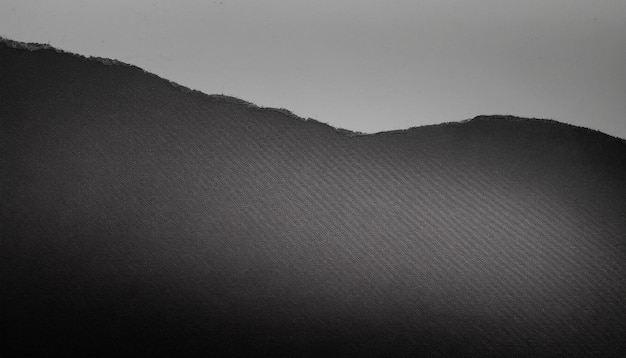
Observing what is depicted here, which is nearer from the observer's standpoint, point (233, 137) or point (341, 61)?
point (233, 137)

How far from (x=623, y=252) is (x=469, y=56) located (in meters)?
0.53

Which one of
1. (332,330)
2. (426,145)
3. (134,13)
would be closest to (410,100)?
(426,145)

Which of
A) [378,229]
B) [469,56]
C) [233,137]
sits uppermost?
[469,56]

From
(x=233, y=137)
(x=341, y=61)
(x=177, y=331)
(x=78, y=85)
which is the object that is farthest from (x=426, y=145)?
(x=78, y=85)

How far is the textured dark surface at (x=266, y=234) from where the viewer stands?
1.07 m

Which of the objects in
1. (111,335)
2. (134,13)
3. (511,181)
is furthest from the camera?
(134,13)

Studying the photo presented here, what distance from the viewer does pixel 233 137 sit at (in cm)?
113

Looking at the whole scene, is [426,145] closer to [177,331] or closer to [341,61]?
[341,61]

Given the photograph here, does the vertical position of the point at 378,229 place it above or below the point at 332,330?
above

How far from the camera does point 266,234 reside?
43.2 inches

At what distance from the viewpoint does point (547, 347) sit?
1106 mm

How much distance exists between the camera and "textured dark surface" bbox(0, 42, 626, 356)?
1.07 meters

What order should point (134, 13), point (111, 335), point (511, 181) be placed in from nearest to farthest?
point (111, 335), point (511, 181), point (134, 13)

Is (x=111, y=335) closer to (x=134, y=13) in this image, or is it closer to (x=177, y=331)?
(x=177, y=331)
